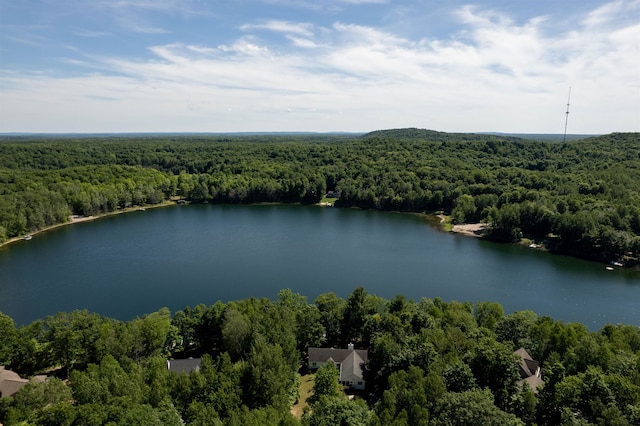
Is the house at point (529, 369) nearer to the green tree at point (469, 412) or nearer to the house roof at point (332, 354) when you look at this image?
the green tree at point (469, 412)

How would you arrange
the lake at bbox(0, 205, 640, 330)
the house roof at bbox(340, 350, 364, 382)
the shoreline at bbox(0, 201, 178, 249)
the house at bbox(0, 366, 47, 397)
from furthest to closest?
the shoreline at bbox(0, 201, 178, 249)
the lake at bbox(0, 205, 640, 330)
the house roof at bbox(340, 350, 364, 382)
the house at bbox(0, 366, 47, 397)

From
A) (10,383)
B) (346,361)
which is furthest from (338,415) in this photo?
(10,383)

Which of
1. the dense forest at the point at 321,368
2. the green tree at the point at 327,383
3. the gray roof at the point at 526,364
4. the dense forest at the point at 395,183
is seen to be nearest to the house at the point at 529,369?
the gray roof at the point at 526,364

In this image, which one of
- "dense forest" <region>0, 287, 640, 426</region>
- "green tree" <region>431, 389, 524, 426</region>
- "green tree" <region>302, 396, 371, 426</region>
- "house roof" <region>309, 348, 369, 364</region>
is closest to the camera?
"green tree" <region>431, 389, 524, 426</region>

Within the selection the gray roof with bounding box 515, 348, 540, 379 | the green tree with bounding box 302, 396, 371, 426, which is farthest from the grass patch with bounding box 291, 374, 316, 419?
the gray roof with bounding box 515, 348, 540, 379

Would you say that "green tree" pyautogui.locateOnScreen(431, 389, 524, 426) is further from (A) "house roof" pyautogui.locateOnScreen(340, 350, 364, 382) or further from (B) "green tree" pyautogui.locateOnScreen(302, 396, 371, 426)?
(A) "house roof" pyautogui.locateOnScreen(340, 350, 364, 382)

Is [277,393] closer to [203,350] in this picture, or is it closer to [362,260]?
[203,350]

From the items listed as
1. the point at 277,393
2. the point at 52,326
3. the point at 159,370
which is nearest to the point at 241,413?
the point at 277,393
